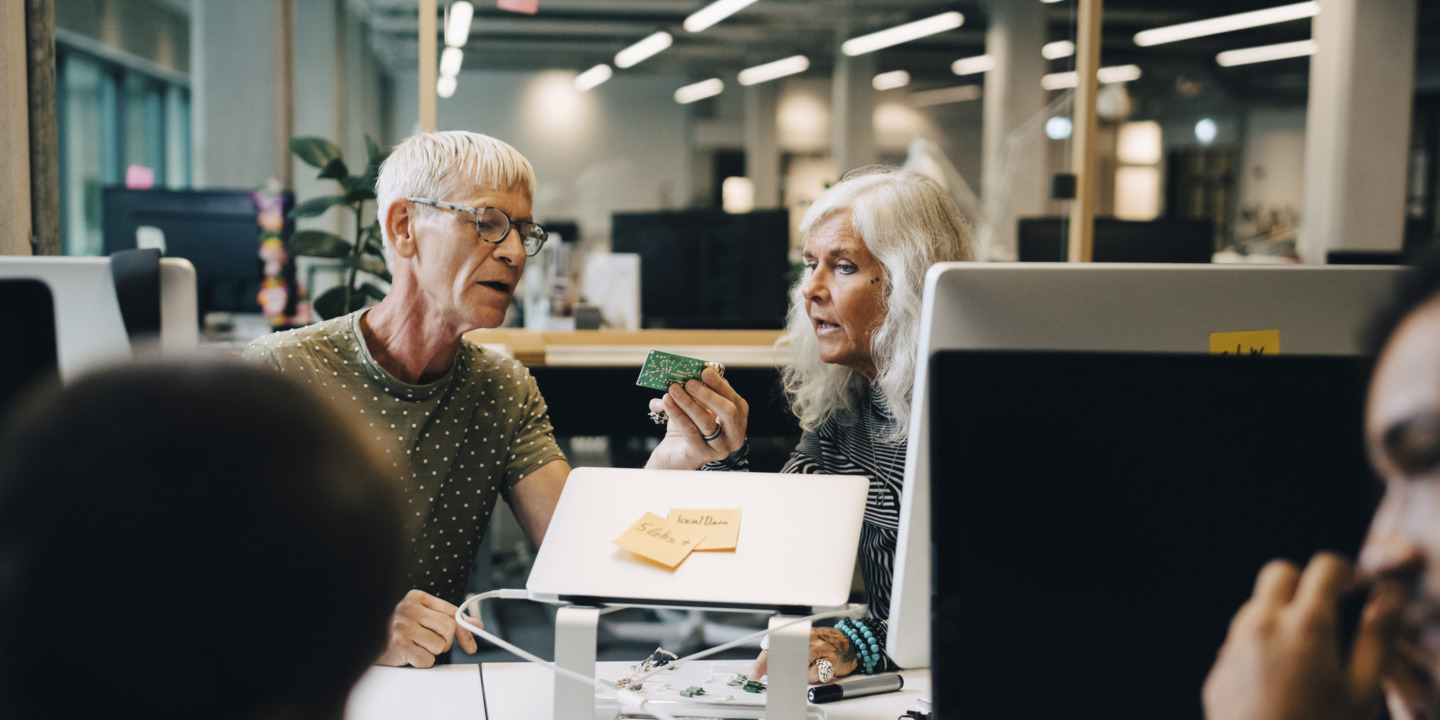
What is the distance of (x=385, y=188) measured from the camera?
1.64 metres

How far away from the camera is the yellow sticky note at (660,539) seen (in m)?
0.97

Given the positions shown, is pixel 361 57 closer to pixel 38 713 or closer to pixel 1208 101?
pixel 38 713

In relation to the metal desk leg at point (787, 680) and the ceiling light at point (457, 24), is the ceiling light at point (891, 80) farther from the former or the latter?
the metal desk leg at point (787, 680)

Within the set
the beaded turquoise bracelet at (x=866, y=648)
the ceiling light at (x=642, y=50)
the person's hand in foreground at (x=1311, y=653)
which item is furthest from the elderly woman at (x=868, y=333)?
the ceiling light at (x=642, y=50)

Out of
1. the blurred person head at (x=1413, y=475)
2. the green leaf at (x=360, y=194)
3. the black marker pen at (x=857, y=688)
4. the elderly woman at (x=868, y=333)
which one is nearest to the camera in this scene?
the blurred person head at (x=1413, y=475)

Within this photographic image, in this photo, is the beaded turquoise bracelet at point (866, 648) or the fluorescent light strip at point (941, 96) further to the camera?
the fluorescent light strip at point (941, 96)

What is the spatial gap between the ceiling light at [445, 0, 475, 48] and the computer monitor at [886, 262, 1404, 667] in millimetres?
2756

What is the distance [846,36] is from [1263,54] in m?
4.00

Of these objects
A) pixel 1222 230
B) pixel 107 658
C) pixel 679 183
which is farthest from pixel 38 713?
pixel 1222 230

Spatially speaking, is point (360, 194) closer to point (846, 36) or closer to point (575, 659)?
point (575, 659)

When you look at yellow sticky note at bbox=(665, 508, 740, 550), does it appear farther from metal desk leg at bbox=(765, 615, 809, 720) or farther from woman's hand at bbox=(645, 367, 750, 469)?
→ woman's hand at bbox=(645, 367, 750, 469)

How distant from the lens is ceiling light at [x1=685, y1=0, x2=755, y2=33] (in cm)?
680

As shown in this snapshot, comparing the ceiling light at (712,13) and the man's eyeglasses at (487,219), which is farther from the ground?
the ceiling light at (712,13)

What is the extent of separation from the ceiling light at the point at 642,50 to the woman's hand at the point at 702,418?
6304mm
